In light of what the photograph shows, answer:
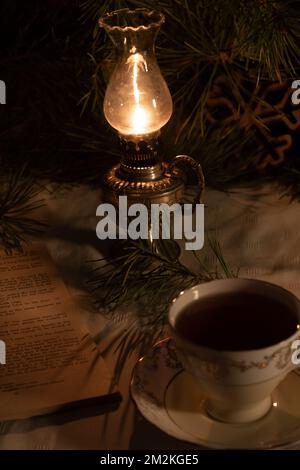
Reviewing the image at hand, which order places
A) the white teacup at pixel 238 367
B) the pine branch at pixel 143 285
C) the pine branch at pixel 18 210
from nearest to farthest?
1. the white teacup at pixel 238 367
2. the pine branch at pixel 143 285
3. the pine branch at pixel 18 210

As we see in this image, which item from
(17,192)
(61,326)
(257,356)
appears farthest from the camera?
(17,192)

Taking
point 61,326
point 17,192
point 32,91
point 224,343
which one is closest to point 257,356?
point 224,343

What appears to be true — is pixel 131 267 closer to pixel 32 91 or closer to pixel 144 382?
pixel 144 382

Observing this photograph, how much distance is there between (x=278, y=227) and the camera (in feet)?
2.18

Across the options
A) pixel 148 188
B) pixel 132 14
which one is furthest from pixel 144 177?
pixel 132 14

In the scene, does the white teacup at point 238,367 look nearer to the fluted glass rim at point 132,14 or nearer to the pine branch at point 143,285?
the pine branch at point 143,285

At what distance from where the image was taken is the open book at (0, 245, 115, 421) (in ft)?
1.52

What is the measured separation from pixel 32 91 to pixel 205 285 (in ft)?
1.53

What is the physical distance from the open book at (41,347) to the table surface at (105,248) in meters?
0.01

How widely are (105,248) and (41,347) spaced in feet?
0.54

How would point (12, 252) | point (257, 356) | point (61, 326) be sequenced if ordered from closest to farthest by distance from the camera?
point (257, 356), point (61, 326), point (12, 252)

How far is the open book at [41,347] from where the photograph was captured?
1.52 feet

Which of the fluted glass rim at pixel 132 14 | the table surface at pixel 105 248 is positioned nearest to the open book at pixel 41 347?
the table surface at pixel 105 248

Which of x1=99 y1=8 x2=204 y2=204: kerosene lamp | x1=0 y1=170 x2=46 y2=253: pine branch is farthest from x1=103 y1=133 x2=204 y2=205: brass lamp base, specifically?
x1=0 y1=170 x2=46 y2=253: pine branch
